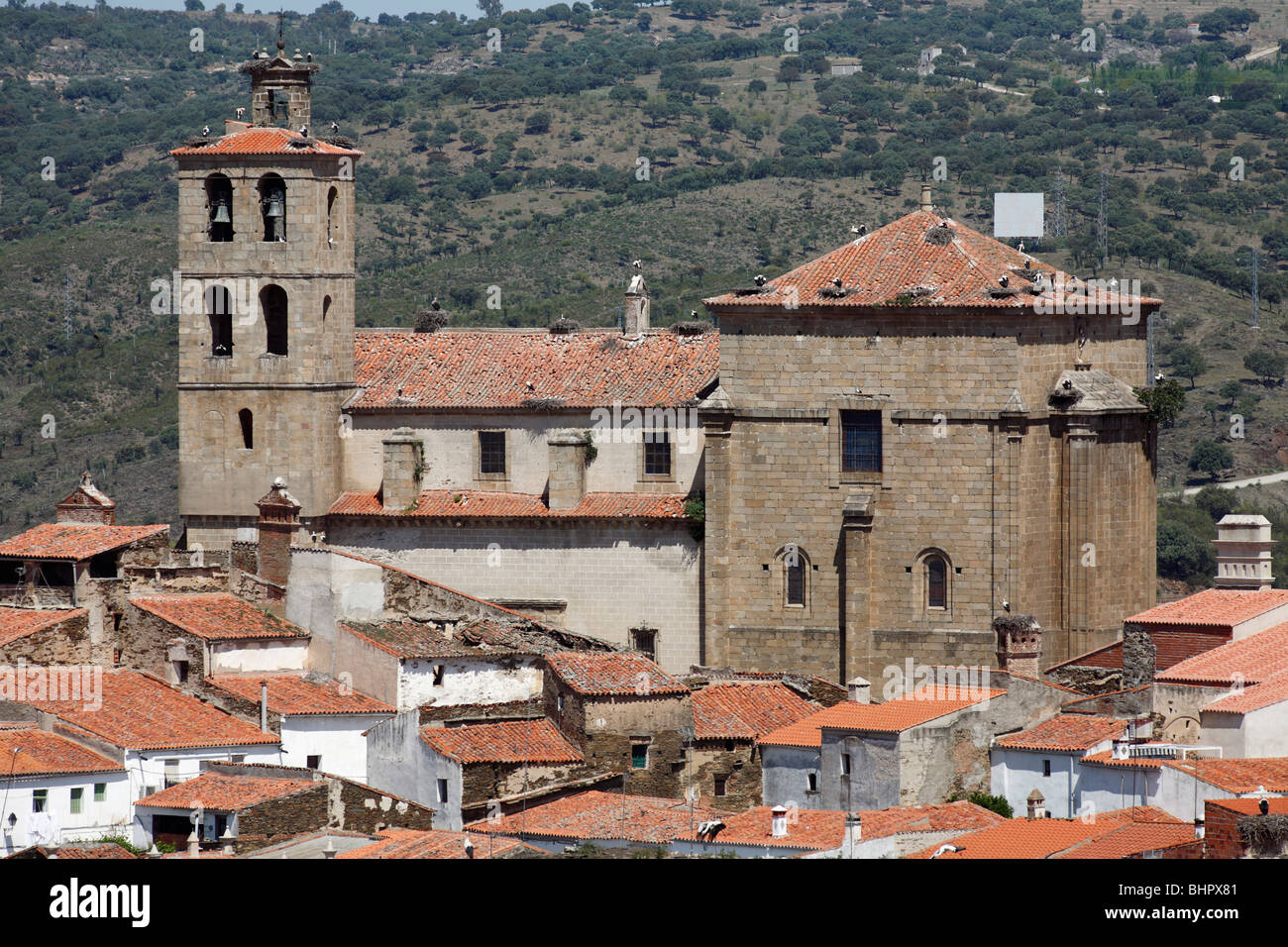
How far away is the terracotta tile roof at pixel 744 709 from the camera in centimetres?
3881

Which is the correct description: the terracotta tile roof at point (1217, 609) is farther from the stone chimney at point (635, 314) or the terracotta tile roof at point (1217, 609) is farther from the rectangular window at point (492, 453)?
the rectangular window at point (492, 453)

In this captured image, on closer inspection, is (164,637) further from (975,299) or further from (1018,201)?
(1018,201)

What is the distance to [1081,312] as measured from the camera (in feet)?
140

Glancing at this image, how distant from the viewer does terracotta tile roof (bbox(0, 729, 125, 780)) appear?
1387 inches

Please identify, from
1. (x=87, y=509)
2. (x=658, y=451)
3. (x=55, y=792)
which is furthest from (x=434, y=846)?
(x=87, y=509)

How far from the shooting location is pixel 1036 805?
35250 mm

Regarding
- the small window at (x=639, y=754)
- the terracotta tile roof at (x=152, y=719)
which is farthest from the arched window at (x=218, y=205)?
the small window at (x=639, y=754)

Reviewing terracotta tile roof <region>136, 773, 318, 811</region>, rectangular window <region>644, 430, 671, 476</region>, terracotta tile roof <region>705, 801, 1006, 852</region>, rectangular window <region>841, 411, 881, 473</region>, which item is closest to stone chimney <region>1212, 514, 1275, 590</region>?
rectangular window <region>841, 411, 881, 473</region>

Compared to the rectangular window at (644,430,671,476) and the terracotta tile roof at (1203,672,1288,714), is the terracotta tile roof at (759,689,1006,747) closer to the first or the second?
the terracotta tile roof at (1203,672,1288,714)

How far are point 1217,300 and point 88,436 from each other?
131 feet

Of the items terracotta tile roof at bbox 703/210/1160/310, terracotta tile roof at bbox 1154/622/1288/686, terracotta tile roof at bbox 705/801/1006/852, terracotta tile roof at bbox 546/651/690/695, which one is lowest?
terracotta tile roof at bbox 705/801/1006/852

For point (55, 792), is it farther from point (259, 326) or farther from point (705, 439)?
point (259, 326)

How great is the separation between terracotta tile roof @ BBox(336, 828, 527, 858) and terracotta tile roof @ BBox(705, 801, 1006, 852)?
3.14 metres

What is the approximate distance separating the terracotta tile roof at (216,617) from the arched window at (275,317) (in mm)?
6110
